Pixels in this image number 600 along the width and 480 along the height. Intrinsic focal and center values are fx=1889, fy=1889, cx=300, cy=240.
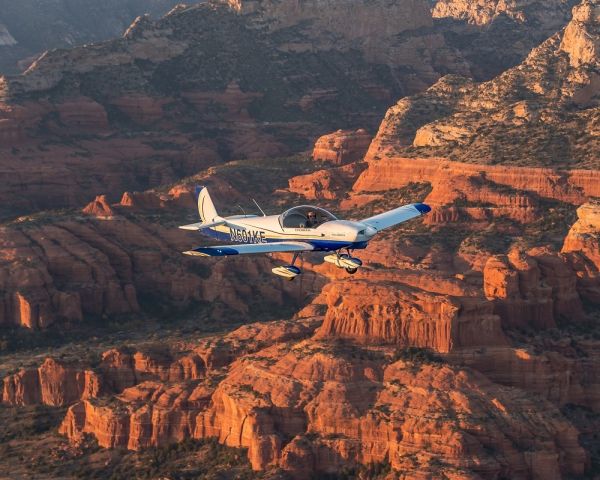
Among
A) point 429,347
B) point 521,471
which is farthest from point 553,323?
point 521,471

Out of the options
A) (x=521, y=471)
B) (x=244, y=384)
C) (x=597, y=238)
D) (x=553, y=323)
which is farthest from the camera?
(x=597, y=238)

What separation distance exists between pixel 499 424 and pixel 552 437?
13.9 feet

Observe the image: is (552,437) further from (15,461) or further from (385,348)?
(15,461)

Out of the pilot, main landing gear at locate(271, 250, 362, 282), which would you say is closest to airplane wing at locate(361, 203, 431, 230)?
the pilot

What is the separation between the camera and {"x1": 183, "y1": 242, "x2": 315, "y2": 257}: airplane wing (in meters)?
124

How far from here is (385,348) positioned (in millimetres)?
151375

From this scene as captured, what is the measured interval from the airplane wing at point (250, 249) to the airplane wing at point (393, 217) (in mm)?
5460

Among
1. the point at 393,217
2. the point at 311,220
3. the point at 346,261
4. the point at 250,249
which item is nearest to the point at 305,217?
the point at 311,220

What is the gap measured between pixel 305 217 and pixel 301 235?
1359 mm

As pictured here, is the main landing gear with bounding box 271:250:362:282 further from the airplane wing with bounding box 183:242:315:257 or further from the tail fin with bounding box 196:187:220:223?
the tail fin with bounding box 196:187:220:223

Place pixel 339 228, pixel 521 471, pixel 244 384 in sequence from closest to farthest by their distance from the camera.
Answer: pixel 339 228, pixel 521 471, pixel 244 384

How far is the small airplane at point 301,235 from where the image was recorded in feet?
409

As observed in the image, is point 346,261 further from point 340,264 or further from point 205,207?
point 205,207

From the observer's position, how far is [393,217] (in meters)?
138
